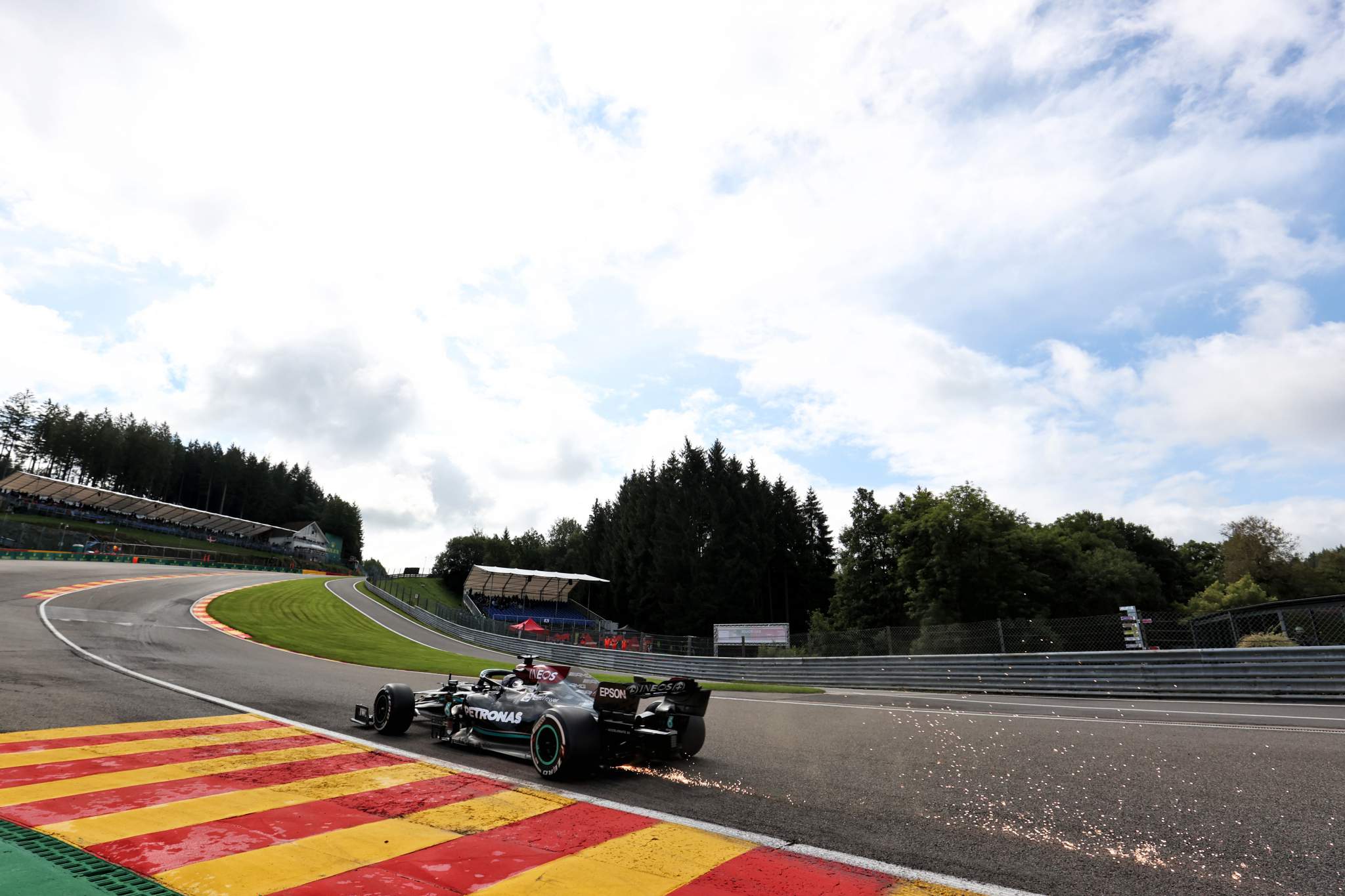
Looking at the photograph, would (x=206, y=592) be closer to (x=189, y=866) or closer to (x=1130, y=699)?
(x=189, y=866)

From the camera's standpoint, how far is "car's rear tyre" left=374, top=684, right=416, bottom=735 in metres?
8.04

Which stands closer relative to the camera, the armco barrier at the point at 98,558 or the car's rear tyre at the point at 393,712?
the car's rear tyre at the point at 393,712

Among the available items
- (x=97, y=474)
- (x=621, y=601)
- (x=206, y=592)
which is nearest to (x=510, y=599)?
(x=621, y=601)

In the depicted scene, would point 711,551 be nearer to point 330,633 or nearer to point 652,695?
point 330,633

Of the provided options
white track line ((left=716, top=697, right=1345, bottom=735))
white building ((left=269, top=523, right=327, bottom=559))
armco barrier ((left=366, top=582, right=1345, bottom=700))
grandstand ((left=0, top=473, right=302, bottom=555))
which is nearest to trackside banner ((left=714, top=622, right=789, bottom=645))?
armco barrier ((left=366, top=582, right=1345, bottom=700))

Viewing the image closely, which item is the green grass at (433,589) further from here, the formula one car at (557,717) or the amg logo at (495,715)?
the amg logo at (495,715)

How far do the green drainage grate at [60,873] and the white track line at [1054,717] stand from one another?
12.0m

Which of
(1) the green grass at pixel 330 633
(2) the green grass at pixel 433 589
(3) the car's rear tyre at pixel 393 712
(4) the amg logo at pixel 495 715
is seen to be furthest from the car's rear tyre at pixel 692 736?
(2) the green grass at pixel 433 589

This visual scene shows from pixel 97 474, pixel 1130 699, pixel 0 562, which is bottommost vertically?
pixel 1130 699

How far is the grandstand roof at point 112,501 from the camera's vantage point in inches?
2771

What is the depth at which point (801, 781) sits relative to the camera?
247 inches

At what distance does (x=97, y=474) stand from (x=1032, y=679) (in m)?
126

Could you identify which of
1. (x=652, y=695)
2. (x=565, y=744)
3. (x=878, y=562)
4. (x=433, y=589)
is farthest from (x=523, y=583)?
(x=565, y=744)

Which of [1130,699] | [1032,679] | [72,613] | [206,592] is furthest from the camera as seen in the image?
[206,592]
